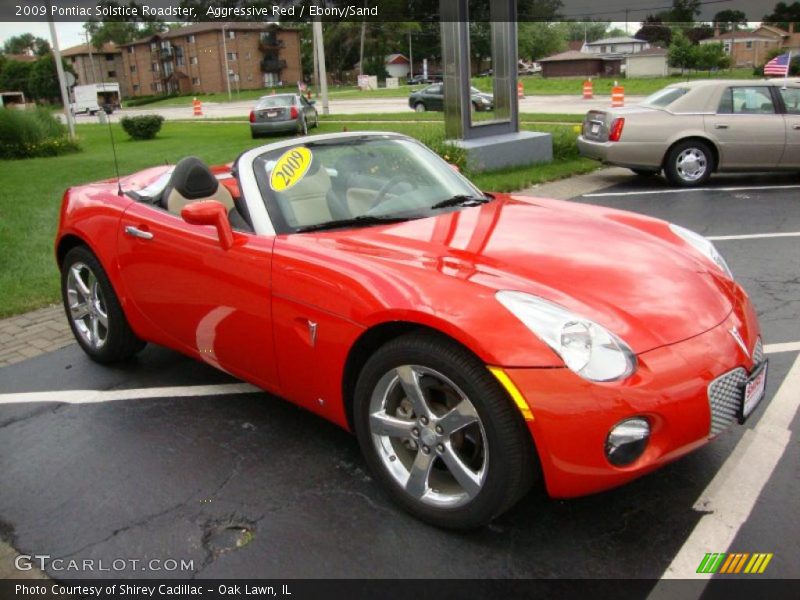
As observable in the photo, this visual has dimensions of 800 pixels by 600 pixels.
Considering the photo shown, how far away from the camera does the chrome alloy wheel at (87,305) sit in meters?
4.40

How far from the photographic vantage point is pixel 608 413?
7.41ft

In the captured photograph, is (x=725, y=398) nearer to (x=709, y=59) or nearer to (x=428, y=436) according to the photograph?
(x=428, y=436)

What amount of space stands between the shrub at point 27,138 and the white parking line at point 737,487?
67.1 ft

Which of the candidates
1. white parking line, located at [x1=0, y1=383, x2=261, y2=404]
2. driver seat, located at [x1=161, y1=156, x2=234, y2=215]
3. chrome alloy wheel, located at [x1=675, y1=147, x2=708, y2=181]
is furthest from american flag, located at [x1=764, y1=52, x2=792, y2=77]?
white parking line, located at [x1=0, y1=383, x2=261, y2=404]

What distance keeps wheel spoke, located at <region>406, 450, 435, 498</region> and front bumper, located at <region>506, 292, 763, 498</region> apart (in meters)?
0.50

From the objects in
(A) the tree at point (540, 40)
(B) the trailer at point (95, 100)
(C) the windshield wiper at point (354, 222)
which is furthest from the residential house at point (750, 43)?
(B) the trailer at point (95, 100)

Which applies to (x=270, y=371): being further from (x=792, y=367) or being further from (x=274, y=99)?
(x=274, y=99)

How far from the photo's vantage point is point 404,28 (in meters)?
80.4

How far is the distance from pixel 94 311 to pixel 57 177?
1143cm

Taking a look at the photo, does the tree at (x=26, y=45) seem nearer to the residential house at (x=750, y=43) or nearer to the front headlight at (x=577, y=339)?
the residential house at (x=750, y=43)

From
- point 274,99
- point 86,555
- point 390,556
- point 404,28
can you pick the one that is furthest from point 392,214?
point 404,28

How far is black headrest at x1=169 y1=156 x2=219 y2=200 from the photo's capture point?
375 cm

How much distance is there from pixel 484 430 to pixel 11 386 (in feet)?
10.9

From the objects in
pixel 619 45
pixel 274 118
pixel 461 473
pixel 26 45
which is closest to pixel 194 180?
pixel 461 473
